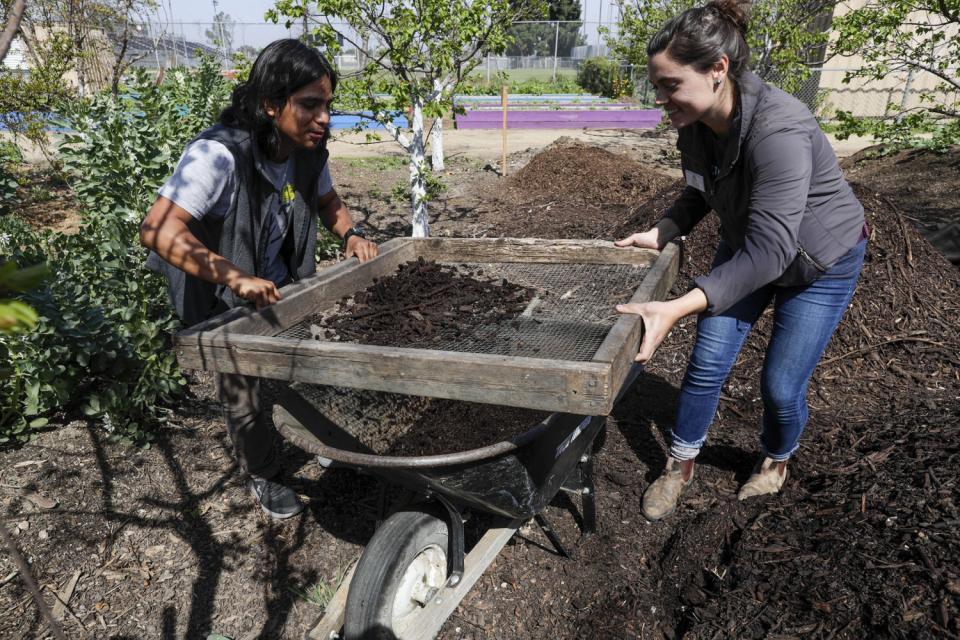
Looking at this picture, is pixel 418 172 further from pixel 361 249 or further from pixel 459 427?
pixel 459 427

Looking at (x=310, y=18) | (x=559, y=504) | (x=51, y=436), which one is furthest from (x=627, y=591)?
(x=310, y=18)

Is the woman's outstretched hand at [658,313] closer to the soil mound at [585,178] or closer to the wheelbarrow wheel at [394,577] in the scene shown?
the wheelbarrow wheel at [394,577]

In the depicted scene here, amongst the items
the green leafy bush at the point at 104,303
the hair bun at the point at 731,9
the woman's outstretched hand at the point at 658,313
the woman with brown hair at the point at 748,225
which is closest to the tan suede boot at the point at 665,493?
the woman with brown hair at the point at 748,225

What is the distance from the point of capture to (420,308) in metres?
2.35

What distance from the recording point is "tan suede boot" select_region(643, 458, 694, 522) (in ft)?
9.00

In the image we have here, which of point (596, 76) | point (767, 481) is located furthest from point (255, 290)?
point (596, 76)

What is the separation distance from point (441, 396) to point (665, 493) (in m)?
1.53

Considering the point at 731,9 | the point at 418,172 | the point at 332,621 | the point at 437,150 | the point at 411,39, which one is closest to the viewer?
the point at 731,9

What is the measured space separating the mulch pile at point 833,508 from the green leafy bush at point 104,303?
2.32 meters

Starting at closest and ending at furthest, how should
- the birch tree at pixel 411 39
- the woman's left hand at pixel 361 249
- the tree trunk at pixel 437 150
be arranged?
the woman's left hand at pixel 361 249 < the birch tree at pixel 411 39 < the tree trunk at pixel 437 150

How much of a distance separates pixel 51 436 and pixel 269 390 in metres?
1.10

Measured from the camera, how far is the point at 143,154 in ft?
11.1

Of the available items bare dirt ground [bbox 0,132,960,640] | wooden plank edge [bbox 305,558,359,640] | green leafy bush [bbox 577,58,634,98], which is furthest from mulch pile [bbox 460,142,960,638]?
green leafy bush [bbox 577,58,634,98]

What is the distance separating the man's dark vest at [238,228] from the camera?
2275mm
